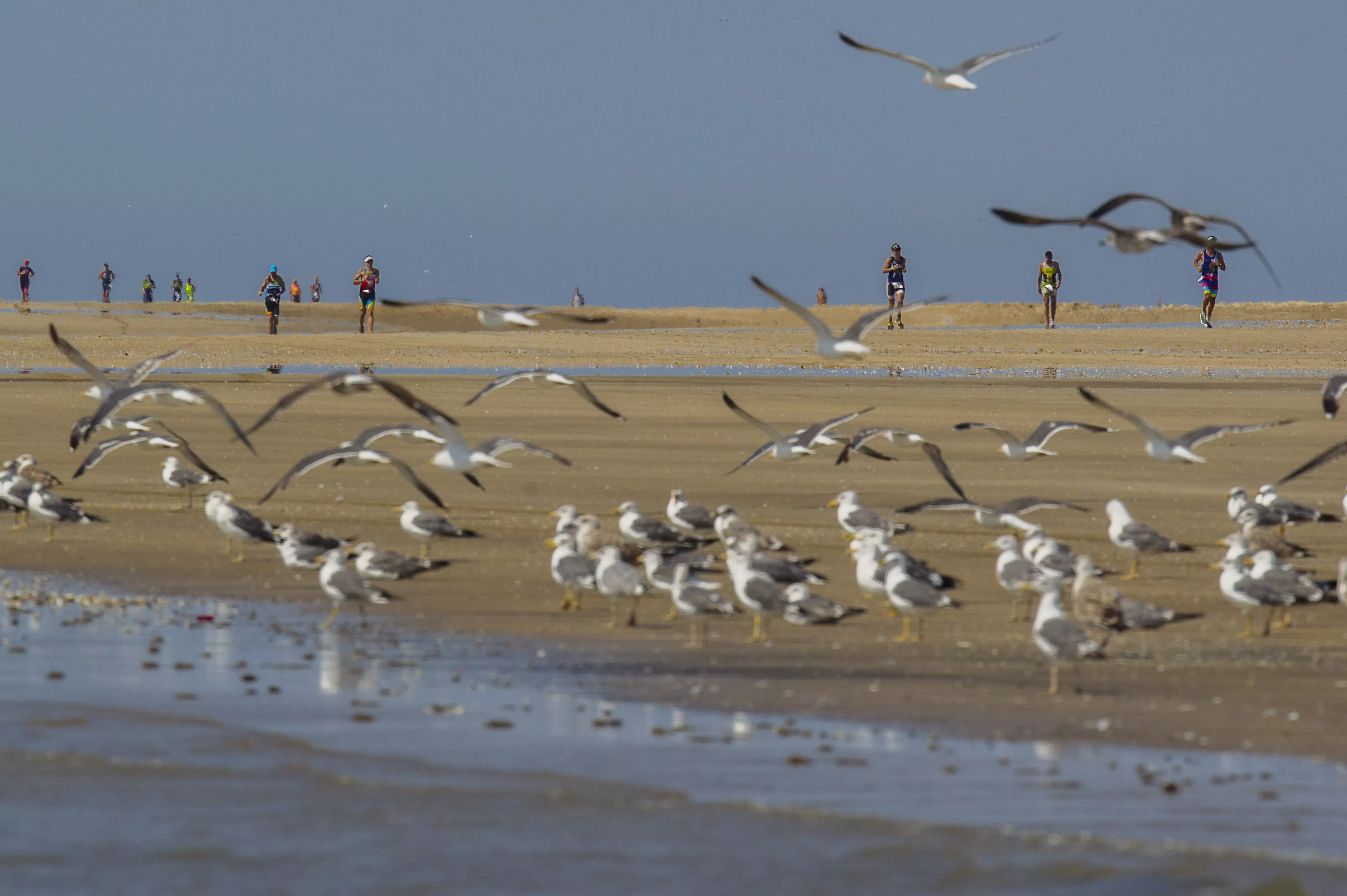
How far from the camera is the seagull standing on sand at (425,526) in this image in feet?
48.1

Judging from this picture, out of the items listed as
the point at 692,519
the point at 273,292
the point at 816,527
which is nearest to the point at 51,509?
the point at 692,519

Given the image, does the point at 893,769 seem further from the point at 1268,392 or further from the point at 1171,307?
the point at 1171,307

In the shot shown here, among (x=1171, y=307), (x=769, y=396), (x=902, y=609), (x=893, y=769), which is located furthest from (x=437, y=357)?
(x=1171, y=307)

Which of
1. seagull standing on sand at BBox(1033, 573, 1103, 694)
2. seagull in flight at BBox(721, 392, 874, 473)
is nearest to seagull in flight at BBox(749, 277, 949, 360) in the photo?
seagull in flight at BBox(721, 392, 874, 473)

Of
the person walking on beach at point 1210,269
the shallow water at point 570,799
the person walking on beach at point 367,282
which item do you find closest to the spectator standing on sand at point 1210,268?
the person walking on beach at point 1210,269

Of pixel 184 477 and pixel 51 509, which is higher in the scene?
pixel 184 477

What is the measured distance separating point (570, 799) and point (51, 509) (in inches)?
343

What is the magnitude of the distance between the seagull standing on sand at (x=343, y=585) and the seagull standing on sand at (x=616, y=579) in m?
1.50

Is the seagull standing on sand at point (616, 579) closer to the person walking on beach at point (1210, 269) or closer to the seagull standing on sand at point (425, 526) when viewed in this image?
the seagull standing on sand at point (425, 526)

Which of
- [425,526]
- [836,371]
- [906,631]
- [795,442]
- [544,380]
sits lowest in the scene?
[906,631]

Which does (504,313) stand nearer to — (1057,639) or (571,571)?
(571,571)

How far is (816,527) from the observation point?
16.4 meters

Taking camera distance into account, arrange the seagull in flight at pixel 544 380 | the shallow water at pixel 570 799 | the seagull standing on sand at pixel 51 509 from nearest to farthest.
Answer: the shallow water at pixel 570 799, the seagull standing on sand at pixel 51 509, the seagull in flight at pixel 544 380

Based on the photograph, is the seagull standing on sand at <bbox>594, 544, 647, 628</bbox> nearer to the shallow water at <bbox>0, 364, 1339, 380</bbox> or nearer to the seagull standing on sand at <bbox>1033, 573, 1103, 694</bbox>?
the seagull standing on sand at <bbox>1033, 573, 1103, 694</bbox>
